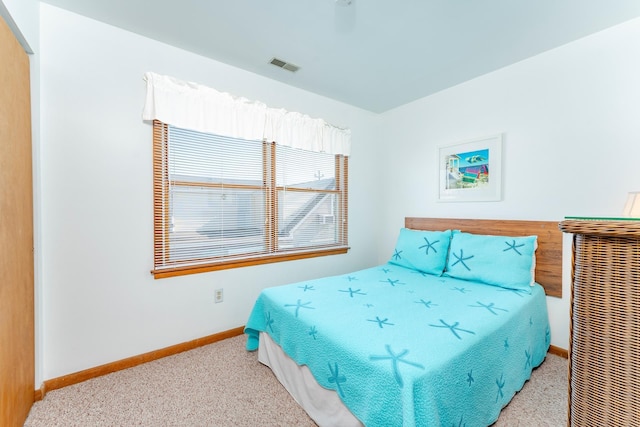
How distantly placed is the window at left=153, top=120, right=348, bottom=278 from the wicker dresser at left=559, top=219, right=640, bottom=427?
238 centimetres

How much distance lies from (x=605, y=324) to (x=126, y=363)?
8.72 ft

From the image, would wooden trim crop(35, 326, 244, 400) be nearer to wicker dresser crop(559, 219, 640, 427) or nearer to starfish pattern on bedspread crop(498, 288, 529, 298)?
starfish pattern on bedspread crop(498, 288, 529, 298)

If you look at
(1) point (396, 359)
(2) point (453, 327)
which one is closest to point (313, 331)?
(1) point (396, 359)

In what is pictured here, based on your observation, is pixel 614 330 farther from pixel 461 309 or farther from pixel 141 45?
pixel 141 45

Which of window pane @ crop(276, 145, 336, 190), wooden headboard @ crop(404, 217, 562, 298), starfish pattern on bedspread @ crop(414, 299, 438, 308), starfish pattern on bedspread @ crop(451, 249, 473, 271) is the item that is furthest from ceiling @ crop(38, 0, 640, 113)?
starfish pattern on bedspread @ crop(414, 299, 438, 308)

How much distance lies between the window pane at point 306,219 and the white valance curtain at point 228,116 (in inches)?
21.8

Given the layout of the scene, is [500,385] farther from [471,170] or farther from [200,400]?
[471,170]

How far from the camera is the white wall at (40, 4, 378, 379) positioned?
1.79 meters

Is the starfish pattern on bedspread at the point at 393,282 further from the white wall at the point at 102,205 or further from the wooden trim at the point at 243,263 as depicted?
the white wall at the point at 102,205

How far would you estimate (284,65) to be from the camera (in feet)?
8.16

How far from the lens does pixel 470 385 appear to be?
1288mm

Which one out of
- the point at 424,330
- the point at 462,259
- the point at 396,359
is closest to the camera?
the point at 396,359

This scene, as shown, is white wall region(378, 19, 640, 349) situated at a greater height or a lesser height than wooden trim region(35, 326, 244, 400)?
greater

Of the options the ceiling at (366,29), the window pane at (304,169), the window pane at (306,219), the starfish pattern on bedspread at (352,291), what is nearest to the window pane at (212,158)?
the window pane at (304,169)
